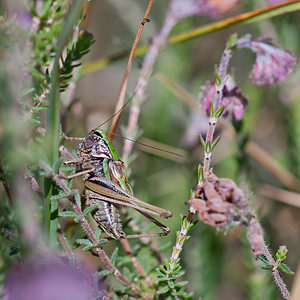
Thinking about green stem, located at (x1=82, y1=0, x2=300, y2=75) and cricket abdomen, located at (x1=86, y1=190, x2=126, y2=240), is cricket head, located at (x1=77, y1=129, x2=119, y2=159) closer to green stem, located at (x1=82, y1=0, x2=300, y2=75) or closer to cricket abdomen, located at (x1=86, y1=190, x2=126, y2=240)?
cricket abdomen, located at (x1=86, y1=190, x2=126, y2=240)

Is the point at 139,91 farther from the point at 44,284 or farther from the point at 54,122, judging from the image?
the point at 44,284

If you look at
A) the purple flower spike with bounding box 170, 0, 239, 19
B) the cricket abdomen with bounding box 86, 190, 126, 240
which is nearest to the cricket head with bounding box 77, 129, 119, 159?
the cricket abdomen with bounding box 86, 190, 126, 240

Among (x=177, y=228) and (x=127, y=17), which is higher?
(x=127, y=17)

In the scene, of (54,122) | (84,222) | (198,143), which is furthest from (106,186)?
(198,143)

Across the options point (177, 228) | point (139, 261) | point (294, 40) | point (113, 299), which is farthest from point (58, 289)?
point (294, 40)

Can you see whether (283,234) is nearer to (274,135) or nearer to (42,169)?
(274,135)
